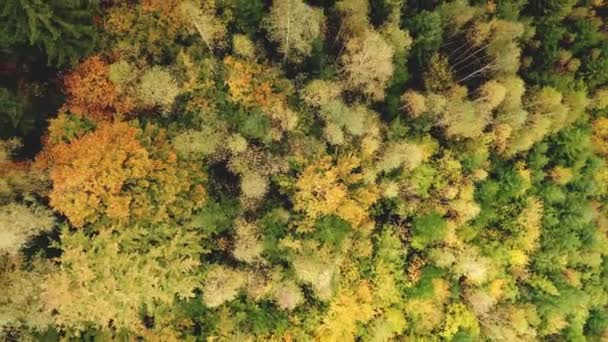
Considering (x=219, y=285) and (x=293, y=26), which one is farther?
(x=293, y=26)

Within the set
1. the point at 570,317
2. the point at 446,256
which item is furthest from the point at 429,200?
the point at 570,317

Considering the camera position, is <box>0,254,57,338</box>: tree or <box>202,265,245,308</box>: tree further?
<box>202,265,245,308</box>: tree

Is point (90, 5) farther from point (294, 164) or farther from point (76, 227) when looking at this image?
point (294, 164)

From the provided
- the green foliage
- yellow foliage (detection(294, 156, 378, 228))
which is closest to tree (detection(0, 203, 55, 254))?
yellow foliage (detection(294, 156, 378, 228))

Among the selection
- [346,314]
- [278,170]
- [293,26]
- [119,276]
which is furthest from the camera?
[346,314]

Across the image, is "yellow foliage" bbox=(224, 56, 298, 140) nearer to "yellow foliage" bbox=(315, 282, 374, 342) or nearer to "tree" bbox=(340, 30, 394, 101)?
"tree" bbox=(340, 30, 394, 101)

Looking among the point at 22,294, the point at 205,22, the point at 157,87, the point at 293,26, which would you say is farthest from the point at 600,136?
the point at 22,294

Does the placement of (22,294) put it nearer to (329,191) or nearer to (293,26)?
(329,191)
